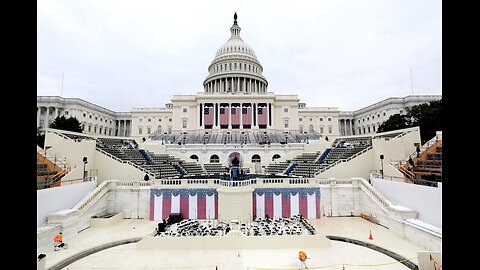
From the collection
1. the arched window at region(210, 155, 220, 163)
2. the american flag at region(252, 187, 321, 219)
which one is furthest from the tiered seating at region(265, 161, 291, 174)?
the american flag at region(252, 187, 321, 219)

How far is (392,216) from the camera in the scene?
21.0m

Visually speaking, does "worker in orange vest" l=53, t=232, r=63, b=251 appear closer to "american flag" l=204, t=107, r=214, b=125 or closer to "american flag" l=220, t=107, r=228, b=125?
"american flag" l=204, t=107, r=214, b=125

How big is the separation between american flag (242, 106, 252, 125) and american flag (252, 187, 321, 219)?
1579 inches

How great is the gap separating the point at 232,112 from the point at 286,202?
41978mm

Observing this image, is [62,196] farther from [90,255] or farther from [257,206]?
[257,206]

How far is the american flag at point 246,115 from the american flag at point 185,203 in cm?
4072

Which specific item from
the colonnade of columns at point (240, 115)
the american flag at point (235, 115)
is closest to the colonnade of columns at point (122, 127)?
the colonnade of columns at point (240, 115)

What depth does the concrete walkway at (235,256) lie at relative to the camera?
14.8 m

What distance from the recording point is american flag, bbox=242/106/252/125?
64.4 m

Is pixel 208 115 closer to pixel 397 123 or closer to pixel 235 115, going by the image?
pixel 235 115
